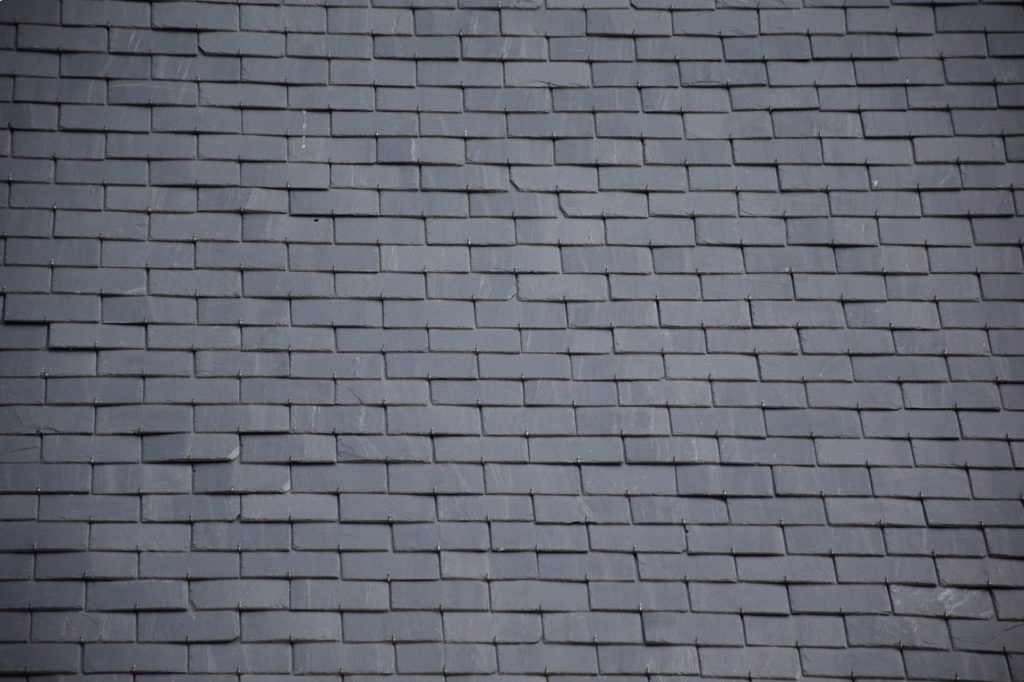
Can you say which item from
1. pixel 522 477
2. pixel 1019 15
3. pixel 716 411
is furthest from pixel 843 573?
pixel 1019 15

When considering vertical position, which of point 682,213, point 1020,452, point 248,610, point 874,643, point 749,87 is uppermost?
point 749,87

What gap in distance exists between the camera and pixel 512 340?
708cm

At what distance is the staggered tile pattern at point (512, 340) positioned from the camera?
6629 mm

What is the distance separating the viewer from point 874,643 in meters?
6.67

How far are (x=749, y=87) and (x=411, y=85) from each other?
190 cm

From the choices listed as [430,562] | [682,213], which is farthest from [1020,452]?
[430,562]

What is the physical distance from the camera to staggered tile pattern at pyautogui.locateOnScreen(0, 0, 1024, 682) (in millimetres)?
6629

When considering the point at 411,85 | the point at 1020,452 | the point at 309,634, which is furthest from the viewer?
the point at 411,85

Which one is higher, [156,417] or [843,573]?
[156,417]

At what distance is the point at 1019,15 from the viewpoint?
25.5 feet

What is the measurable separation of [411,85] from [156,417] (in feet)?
7.54

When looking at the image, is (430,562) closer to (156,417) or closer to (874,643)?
(156,417)

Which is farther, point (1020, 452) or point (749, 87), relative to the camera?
point (749, 87)

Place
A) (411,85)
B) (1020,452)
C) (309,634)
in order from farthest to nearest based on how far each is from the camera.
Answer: (411,85), (1020,452), (309,634)
